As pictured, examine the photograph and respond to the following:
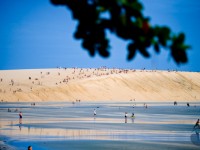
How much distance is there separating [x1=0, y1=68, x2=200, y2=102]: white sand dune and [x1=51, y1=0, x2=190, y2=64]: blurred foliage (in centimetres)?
9439

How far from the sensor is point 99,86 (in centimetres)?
11869

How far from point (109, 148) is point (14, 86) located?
93235 mm

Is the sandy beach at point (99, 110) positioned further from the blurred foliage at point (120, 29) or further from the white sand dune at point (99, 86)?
the blurred foliage at point (120, 29)

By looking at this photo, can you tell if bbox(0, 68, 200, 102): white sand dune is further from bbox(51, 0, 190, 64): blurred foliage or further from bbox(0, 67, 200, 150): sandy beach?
bbox(51, 0, 190, 64): blurred foliage

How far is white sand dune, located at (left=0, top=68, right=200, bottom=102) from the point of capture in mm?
102756

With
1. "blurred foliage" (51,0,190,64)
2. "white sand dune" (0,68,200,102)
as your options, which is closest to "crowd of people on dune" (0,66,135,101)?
"white sand dune" (0,68,200,102)

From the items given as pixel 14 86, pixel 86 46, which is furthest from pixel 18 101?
pixel 86 46

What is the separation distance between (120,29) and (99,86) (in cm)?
11587

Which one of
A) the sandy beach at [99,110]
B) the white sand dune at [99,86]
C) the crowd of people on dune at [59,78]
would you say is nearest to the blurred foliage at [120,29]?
the sandy beach at [99,110]

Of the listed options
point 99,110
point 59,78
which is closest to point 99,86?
point 59,78

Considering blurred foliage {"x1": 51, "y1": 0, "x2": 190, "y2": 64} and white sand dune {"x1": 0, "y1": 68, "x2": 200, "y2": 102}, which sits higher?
white sand dune {"x1": 0, "y1": 68, "x2": 200, "y2": 102}

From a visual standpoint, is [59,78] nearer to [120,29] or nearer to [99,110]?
[99,110]

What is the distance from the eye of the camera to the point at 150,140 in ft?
78.1

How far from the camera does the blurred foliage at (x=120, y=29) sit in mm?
2822
